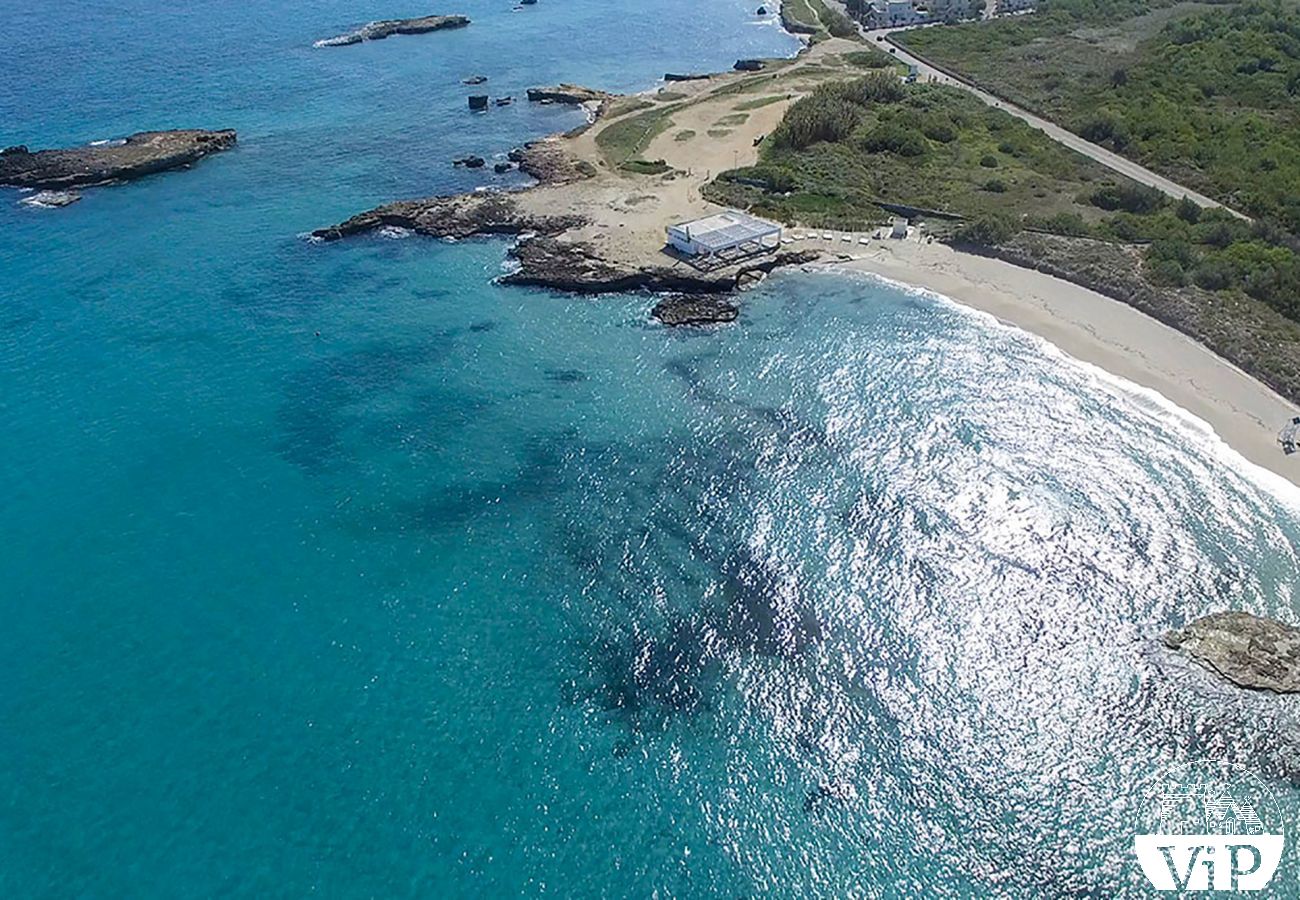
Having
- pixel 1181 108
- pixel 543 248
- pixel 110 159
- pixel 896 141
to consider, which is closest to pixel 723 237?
pixel 543 248

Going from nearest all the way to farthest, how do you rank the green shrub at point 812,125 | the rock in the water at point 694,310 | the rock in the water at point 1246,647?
the rock in the water at point 1246,647 → the rock in the water at point 694,310 → the green shrub at point 812,125

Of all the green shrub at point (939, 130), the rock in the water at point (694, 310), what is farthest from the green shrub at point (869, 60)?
the rock in the water at point (694, 310)

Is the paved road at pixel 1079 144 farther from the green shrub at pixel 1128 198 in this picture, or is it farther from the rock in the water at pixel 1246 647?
the rock in the water at pixel 1246 647

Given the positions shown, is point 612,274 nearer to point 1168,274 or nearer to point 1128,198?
point 1168,274

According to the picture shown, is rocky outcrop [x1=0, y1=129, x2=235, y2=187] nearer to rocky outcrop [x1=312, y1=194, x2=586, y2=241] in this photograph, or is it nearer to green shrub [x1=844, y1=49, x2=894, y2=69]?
rocky outcrop [x1=312, y1=194, x2=586, y2=241]

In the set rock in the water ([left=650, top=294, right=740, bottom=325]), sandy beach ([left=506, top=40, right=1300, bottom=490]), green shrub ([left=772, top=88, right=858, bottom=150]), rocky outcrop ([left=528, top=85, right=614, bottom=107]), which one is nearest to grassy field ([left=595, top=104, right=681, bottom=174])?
sandy beach ([left=506, top=40, right=1300, bottom=490])

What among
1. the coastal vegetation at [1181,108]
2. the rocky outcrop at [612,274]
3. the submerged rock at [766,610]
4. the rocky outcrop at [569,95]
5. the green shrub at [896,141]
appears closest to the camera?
the submerged rock at [766,610]

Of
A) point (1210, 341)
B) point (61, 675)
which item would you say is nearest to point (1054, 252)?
point (1210, 341)

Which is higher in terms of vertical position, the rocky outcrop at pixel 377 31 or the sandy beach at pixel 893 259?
the rocky outcrop at pixel 377 31
